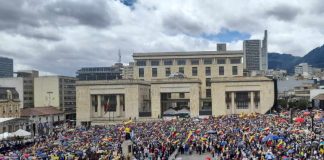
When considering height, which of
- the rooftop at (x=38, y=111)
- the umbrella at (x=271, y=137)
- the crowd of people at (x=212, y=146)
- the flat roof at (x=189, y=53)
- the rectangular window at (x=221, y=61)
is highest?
the flat roof at (x=189, y=53)

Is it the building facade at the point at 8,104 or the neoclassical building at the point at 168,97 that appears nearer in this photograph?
the building facade at the point at 8,104

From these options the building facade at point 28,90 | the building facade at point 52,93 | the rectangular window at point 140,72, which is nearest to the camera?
the rectangular window at point 140,72

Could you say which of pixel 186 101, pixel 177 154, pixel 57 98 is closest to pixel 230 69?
pixel 186 101

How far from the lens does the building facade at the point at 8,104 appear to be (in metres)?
96.2

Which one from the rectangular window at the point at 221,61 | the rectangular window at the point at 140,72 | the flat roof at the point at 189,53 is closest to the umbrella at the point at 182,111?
the rectangular window at the point at 221,61

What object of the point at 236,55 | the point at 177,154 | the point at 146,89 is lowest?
the point at 177,154

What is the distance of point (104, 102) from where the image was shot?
103562 mm

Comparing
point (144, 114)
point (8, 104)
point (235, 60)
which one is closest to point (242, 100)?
point (235, 60)

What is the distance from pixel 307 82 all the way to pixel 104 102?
4459 inches

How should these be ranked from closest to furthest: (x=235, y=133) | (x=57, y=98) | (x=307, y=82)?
(x=235, y=133)
(x=57, y=98)
(x=307, y=82)

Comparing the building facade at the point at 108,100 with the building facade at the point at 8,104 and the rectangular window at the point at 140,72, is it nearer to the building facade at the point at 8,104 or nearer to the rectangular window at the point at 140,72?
the building facade at the point at 8,104

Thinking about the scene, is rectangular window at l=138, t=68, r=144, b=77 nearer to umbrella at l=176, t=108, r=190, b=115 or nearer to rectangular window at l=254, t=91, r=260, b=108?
umbrella at l=176, t=108, r=190, b=115

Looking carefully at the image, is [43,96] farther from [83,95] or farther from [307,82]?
[307,82]

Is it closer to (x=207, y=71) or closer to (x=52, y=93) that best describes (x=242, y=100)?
(x=207, y=71)
